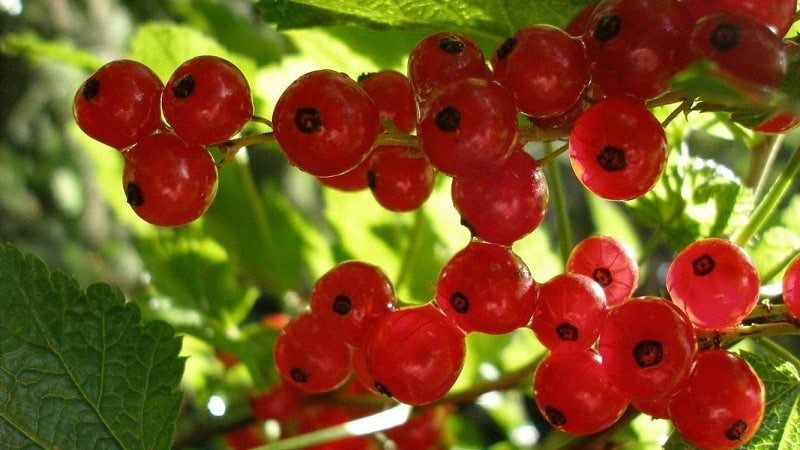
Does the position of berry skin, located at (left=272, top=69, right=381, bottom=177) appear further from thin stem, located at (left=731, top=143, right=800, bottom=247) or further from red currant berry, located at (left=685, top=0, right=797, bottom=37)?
thin stem, located at (left=731, top=143, right=800, bottom=247)

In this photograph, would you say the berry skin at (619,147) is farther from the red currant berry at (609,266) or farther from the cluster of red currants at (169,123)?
the cluster of red currants at (169,123)

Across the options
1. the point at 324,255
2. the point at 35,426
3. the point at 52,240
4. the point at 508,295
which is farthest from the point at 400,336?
the point at 52,240

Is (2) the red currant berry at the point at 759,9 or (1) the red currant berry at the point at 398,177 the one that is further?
(1) the red currant berry at the point at 398,177

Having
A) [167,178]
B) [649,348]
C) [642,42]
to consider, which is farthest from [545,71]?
[167,178]

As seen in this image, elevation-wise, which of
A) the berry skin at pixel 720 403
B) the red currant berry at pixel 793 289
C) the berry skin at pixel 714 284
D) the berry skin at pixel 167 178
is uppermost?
the berry skin at pixel 167 178

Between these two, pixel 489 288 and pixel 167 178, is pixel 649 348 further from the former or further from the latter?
pixel 167 178

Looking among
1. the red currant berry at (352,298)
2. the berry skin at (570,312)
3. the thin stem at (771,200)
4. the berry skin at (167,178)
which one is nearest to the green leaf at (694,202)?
the thin stem at (771,200)
